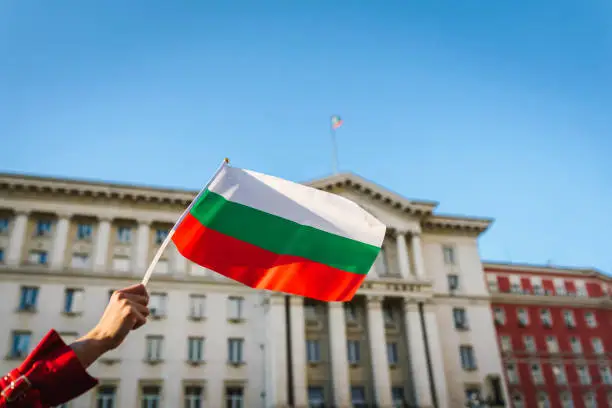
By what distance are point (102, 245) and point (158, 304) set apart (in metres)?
5.64

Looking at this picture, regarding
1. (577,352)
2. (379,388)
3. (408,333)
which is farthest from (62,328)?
(577,352)

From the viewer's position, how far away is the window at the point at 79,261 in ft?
122

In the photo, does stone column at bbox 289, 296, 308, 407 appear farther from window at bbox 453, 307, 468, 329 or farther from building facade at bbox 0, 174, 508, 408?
window at bbox 453, 307, 468, 329

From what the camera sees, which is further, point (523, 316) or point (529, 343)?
point (523, 316)

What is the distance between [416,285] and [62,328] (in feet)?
81.1

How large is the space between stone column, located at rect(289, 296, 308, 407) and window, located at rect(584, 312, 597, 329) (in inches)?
1109

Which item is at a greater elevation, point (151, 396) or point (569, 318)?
point (569, 318)

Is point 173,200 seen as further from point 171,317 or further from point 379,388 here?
point 379,388

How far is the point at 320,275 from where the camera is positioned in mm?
7910

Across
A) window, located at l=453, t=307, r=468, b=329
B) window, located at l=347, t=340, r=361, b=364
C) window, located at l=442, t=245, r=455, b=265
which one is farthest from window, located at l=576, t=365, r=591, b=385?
window, located at l=347, t=340, r=361, b=364

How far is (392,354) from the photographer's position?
1580 inches

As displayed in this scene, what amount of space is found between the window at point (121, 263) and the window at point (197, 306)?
16.1ft

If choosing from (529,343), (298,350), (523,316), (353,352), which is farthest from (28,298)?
(529,343)

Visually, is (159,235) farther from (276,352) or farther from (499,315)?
(499,315)
